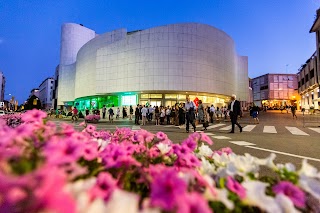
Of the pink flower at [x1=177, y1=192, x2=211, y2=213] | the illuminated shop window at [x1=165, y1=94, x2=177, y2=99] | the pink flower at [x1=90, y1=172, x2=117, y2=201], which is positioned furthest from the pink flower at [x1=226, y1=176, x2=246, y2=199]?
the illuminated shop window at [x1=165, y1=94, x2=177, y2=99]

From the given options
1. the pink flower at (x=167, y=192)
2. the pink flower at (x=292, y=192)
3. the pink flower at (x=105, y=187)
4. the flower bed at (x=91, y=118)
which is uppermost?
the pink flower at (x=167, y=192)

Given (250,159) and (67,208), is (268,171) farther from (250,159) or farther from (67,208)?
(67,208)

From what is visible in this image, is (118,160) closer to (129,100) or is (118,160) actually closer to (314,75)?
(129,100)

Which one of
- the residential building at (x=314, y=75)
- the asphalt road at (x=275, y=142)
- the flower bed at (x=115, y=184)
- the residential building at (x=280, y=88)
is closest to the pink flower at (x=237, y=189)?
the flower bed at (x=115, y=184)

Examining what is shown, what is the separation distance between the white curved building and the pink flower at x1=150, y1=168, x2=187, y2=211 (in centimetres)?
4127

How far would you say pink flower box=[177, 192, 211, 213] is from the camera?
0.60 metres

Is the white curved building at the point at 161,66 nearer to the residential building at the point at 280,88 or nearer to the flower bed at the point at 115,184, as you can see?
the residential building at the point at 280,88

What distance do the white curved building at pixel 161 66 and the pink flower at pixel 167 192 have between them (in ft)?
135

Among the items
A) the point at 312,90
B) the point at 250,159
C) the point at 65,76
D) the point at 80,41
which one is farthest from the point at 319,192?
the point at 80,41

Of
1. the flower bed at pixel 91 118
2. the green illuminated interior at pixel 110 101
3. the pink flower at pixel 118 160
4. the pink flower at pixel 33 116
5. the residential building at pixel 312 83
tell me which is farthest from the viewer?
the green illuminated interior at pixel 110 101

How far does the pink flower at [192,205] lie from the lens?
605 mm

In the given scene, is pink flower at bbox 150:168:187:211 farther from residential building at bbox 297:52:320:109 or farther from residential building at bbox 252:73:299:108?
residential building at bbox 252:73:299:108

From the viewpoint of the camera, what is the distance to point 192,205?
643 mm

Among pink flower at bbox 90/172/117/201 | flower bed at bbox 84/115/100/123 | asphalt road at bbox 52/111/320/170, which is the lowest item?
asphalt road at bbox 52/111/320/170
